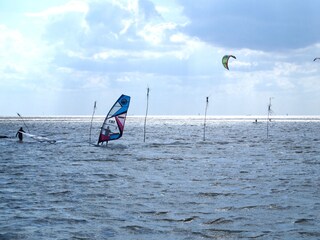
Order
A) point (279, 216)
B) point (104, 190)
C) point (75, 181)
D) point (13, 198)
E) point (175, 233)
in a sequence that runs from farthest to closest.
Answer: point (75, 181) → point (104, 190) → point (13, 198) → point (279, 216) → point (175, 233)

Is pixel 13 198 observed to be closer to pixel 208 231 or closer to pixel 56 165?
pixel 208 231

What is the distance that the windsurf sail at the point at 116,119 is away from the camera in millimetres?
49406

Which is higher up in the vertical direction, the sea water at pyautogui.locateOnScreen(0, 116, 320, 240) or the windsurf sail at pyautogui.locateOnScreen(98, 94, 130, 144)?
the windsurf sail at pyautogui.locateOnScreen(98, 94, 130, 144)

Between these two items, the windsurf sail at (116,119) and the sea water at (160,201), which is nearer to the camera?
the sea water at (160,201)

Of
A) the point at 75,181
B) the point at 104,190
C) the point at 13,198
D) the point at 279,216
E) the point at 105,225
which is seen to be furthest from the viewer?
the point at 75,181

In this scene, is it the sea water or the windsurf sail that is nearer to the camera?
the sea water

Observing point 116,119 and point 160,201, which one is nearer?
point 160,201

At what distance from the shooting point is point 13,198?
758 inches

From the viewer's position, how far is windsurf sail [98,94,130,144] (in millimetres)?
49406

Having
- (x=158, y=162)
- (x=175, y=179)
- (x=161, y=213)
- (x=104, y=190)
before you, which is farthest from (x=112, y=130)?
(x=161, y=213)

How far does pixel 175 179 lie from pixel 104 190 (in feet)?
16.5

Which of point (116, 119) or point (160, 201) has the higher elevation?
point (116, 119)

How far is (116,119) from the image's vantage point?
164 feet

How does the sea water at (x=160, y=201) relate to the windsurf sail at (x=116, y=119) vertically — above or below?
below
